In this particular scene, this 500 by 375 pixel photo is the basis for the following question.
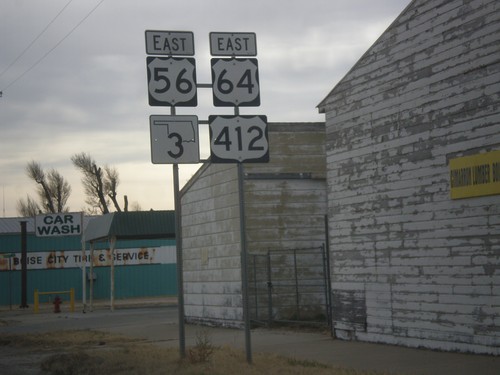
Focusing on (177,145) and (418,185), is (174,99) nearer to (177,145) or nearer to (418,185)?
(177,145)

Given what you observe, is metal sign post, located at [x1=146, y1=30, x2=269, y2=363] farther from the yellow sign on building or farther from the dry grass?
the yellow sign on building

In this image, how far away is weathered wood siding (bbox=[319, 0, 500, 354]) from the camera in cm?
1291

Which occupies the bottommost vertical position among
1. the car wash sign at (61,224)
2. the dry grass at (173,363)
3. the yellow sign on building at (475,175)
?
the dry grass at (173,363)

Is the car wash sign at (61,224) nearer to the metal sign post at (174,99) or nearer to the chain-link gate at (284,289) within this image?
the chain-link gate at (284,289)

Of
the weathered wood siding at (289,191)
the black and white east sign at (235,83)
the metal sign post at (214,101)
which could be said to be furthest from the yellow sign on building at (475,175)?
the weathered wood siding at (289,191)

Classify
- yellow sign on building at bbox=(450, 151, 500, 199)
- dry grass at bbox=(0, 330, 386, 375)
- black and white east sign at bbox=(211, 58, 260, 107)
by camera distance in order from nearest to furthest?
dry grass at bbox=(0, 330, 386, 375) → yellow sign on building at bbox=(450, 151, 500, 199) → black and white east sign at bbox=(211, 58, 260, 107)

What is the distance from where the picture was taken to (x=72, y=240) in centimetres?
4694

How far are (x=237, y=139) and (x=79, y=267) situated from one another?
3501 centimetres

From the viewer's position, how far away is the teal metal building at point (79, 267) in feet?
150

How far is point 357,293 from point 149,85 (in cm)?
573

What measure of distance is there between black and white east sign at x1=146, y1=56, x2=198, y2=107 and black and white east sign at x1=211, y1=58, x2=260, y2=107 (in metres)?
0.45

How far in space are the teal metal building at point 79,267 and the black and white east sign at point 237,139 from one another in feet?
102

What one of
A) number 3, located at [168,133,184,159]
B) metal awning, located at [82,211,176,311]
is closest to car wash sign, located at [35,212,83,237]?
metal awning, located at [82,211,176,311]

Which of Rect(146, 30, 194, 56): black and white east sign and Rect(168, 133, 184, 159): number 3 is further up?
Rect(146, 30, 194, 56): black and white east sign
